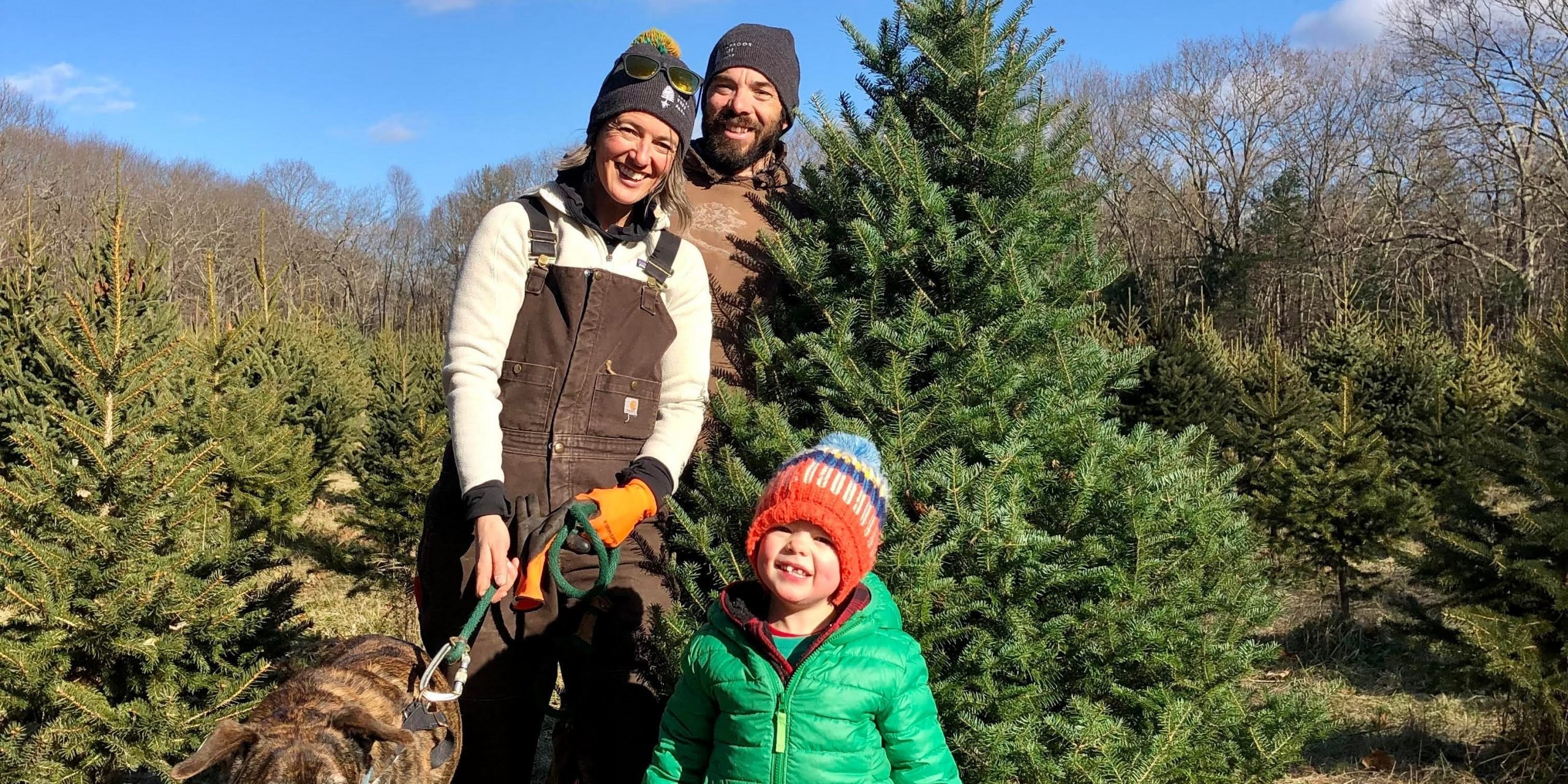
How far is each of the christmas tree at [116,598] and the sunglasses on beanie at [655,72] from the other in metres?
2.61

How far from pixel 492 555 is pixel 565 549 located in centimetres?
35

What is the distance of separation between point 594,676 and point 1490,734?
5032 mm

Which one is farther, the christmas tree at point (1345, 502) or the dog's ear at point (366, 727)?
the christmas tree at point (1345, 502)

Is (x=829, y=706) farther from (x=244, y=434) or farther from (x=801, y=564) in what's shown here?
(x=244, y=434)

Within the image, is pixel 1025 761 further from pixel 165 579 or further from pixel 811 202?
pixel 165 579

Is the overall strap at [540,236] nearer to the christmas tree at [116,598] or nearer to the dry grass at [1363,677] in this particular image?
the christmas tree at [116,598]

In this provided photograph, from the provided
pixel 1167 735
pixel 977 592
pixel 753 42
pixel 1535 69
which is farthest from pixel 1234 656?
pixel 1535 69

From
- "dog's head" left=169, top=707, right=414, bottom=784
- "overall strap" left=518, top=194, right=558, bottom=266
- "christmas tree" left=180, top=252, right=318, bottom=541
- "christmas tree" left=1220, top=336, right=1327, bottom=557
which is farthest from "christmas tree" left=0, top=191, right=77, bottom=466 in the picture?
"christmas tree" left=1220, top=336, right=1327, bottom=557

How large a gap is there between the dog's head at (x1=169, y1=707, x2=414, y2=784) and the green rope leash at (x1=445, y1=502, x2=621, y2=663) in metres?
0.32

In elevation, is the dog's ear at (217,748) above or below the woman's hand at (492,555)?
below

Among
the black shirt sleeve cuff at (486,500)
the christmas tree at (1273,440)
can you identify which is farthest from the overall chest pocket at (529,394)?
the christmas tree at (1273,440)

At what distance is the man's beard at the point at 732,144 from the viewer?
147 inches

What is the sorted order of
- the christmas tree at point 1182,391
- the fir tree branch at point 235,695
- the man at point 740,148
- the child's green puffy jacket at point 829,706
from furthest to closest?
the christmas tree at point 1182,391
the fir tree branch at point 235,695
the man at point 740,148
the child's green puffy jacket at point 829,706

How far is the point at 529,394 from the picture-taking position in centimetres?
286
